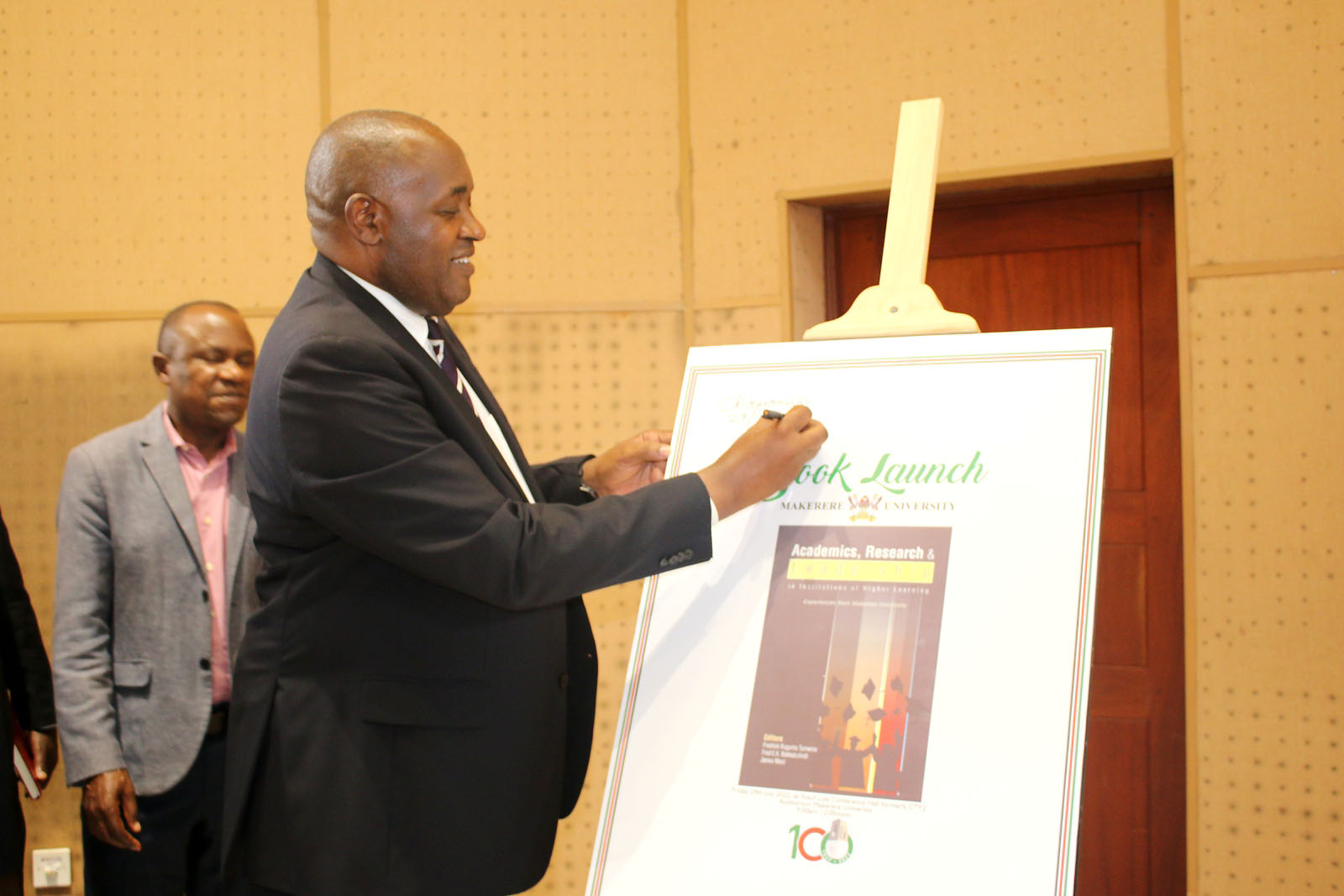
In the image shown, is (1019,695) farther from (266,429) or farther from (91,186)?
(91,186)

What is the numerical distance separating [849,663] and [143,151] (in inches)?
105

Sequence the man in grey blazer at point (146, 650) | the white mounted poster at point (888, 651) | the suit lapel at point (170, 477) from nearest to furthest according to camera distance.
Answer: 1. the white mounted poster at point (888, 651)
2. the man in grey blazer at point (146, 650)
3. the suit lapel at point (170, 477)

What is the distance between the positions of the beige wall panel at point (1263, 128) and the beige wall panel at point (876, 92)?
0.33ft

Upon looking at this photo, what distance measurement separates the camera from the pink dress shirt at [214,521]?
7.51 ft

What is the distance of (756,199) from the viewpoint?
9.95 feet

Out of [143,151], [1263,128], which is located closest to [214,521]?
[143,151]

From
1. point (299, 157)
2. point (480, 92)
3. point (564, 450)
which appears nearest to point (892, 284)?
point (564, 450)

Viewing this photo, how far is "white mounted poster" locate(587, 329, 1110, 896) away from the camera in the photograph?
1250 mm

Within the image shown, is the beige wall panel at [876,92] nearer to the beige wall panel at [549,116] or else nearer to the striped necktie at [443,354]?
the beige wall panel at [549,116]

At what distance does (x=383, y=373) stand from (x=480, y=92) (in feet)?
6.43

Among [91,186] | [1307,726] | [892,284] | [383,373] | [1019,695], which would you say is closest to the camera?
[1019,695]

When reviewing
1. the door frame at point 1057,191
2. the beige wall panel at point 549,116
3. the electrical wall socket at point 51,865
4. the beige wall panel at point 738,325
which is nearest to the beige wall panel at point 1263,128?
the door frame at point 1057,191

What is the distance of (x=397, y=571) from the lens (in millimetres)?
1413

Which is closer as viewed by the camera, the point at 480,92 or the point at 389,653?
the point at 389,653
